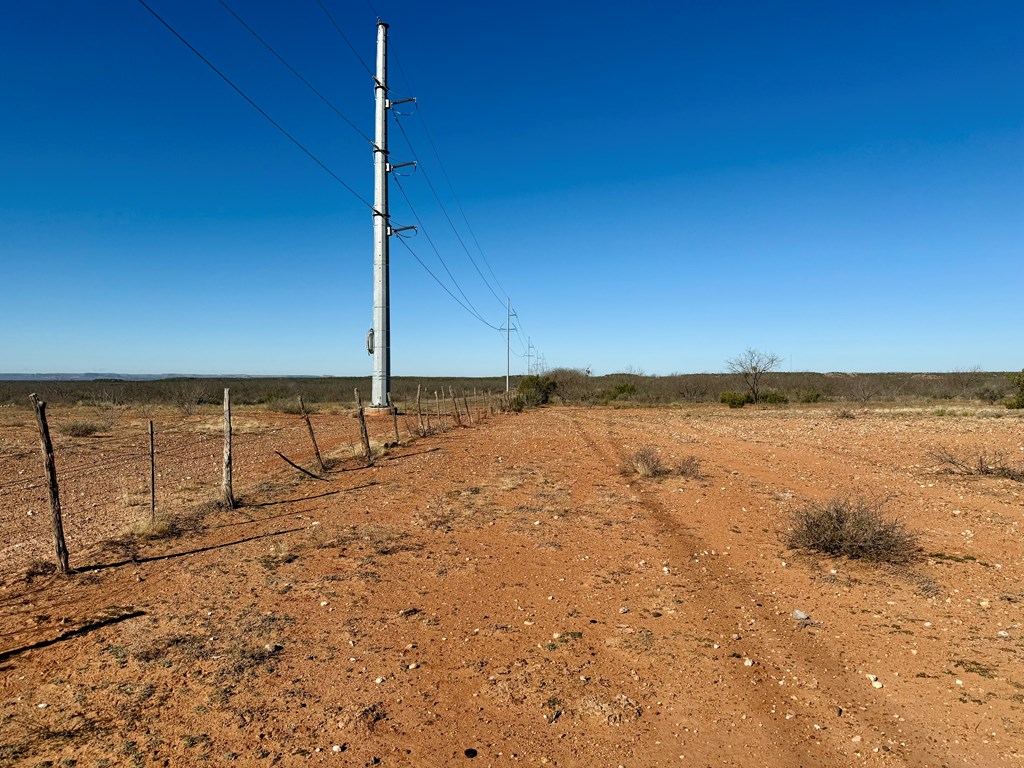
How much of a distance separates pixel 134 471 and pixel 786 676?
15727 mm

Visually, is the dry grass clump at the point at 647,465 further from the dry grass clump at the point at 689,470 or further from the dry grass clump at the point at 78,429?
the dry grass clump at the point at 78,429

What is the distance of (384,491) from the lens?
11.6 m

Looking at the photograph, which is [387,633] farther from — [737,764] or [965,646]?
[965,646]

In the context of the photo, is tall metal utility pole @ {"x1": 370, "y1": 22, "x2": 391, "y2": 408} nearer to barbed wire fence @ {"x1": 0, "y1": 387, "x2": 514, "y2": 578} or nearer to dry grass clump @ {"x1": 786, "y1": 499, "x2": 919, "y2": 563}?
barbed wire fence @ {"x1": 0, "y1": 387, "x2": 514, "y2": 578}

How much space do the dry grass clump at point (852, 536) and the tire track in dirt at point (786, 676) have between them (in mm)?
1393

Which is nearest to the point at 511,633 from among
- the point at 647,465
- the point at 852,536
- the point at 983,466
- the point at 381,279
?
the point at 852,536

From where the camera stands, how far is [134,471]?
1473cm

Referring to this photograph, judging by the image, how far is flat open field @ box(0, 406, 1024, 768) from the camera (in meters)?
3.97

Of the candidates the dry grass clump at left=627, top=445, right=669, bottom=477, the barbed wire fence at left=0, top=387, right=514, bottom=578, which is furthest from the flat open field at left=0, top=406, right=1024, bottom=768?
the dry grass clump at left=627, top=445, right=669, bottom=477

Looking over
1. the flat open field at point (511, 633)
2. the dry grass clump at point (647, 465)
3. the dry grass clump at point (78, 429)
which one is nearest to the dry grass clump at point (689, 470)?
the dry grass clump at point (647, 465)

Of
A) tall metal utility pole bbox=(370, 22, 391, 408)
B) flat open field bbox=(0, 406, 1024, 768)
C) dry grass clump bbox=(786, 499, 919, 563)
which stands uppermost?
tall metal utility pole bbox=(370, 22, 391, 408)

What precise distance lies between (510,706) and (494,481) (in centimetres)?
826

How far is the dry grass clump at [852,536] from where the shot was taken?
23.8 feet

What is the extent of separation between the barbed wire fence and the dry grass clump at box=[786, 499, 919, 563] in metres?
9.52
